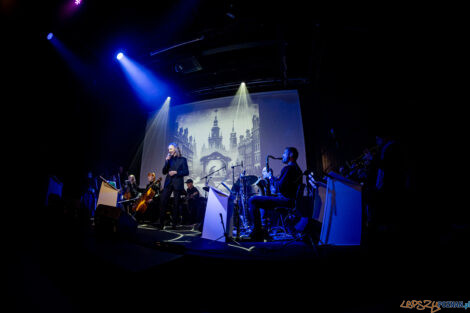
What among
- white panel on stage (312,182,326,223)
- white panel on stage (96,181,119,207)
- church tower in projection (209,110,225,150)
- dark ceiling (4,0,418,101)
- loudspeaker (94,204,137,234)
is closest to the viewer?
loudspeaker (94,204,137,234)

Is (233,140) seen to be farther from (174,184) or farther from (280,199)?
(280,199)

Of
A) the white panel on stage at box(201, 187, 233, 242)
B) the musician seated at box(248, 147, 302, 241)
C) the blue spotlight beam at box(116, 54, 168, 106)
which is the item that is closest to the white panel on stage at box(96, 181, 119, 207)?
the white panel on stage at box(201, 187, 233, 242)

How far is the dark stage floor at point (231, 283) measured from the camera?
0.98 m

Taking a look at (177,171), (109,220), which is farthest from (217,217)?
(177,171)

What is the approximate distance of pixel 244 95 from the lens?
22.9 feet

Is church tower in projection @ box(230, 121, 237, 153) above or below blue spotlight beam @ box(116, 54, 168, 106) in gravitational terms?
below

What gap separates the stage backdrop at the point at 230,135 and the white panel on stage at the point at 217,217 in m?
2.87

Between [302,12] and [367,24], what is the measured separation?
1.46 meters

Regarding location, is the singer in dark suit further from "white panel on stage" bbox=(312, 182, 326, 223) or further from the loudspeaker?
"white panel on stage" bbox=(312, 182, 326, 223)

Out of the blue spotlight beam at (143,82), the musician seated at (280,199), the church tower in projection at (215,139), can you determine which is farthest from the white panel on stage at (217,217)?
the blue spotlight beam at (143,82)

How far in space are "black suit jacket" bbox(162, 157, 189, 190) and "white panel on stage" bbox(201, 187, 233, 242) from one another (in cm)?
132

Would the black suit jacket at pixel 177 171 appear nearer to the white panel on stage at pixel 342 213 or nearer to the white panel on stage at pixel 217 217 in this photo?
the white panel on stage at pixel 217 217

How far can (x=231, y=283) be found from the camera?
115cm

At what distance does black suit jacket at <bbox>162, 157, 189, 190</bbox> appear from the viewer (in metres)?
3.86
